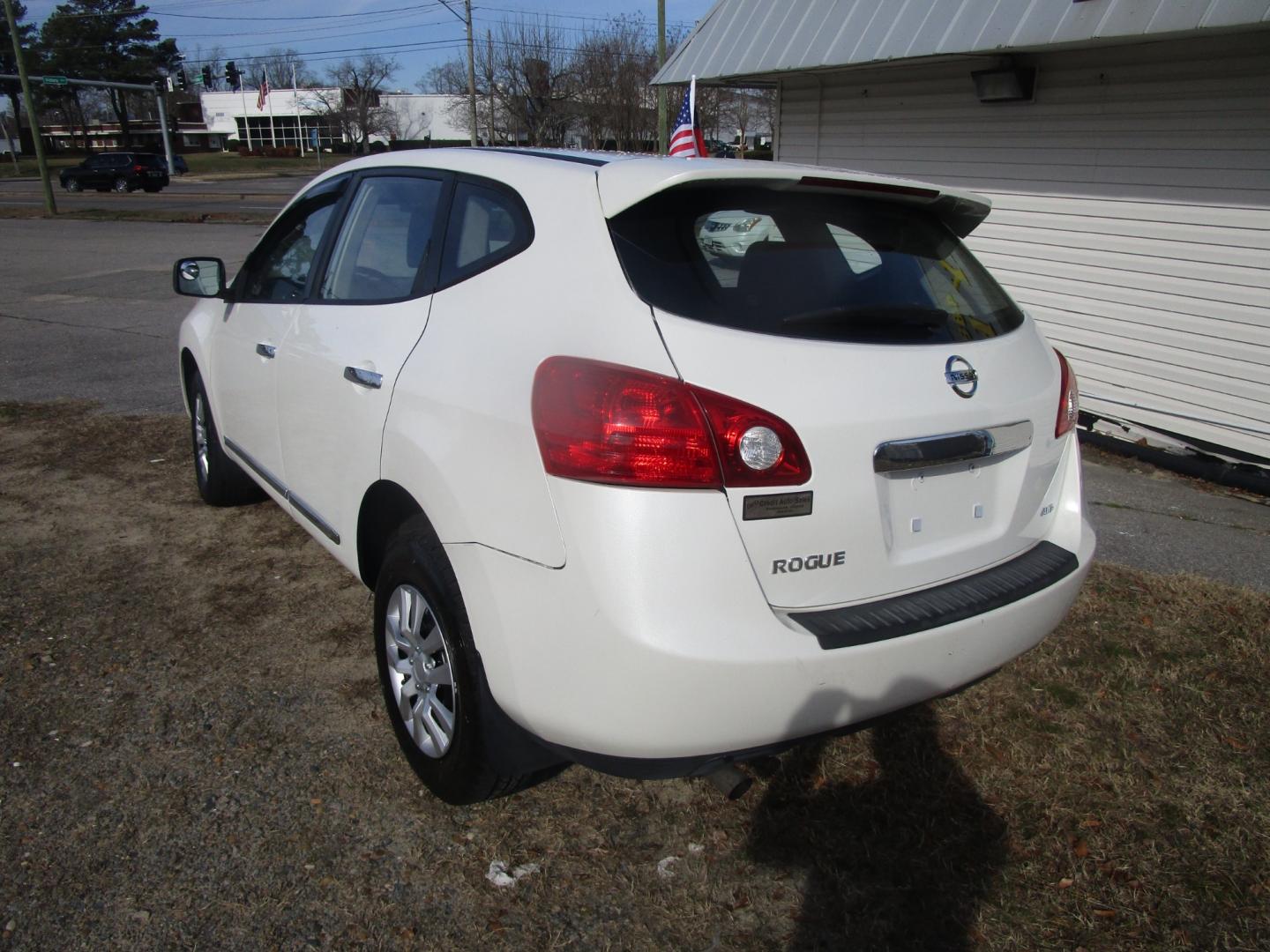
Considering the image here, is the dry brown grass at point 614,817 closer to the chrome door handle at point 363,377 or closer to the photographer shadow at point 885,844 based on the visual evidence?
the photographer shadow at point 885,844

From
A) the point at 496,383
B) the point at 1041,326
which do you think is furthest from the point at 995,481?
the point at 1041,326

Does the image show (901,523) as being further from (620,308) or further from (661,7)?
(661,7)

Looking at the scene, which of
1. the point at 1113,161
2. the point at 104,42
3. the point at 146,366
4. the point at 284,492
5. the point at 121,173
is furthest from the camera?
the point at 104,42

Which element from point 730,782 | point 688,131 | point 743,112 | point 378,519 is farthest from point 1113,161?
point 743,112

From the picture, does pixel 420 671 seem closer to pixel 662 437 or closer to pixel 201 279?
pixel 662 437

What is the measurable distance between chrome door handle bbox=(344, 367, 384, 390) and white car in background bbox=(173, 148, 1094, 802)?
11mm

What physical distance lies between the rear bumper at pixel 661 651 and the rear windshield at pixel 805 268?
1.70ft

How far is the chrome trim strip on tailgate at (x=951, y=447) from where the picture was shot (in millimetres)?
2273

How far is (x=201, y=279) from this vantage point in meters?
4.29

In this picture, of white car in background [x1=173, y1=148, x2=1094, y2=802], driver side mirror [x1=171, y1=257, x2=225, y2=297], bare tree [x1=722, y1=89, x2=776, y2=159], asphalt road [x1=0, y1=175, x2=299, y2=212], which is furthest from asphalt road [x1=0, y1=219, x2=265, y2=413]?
bare tree [x1=722, y1=89, x2=776, y2=159]

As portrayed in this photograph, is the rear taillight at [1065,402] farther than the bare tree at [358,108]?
No

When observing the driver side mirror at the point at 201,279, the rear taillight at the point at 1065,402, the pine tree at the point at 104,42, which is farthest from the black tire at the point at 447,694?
the pine tree at the point at 104,42

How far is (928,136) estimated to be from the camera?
27.3 feet

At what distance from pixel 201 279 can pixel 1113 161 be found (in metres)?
6.10
